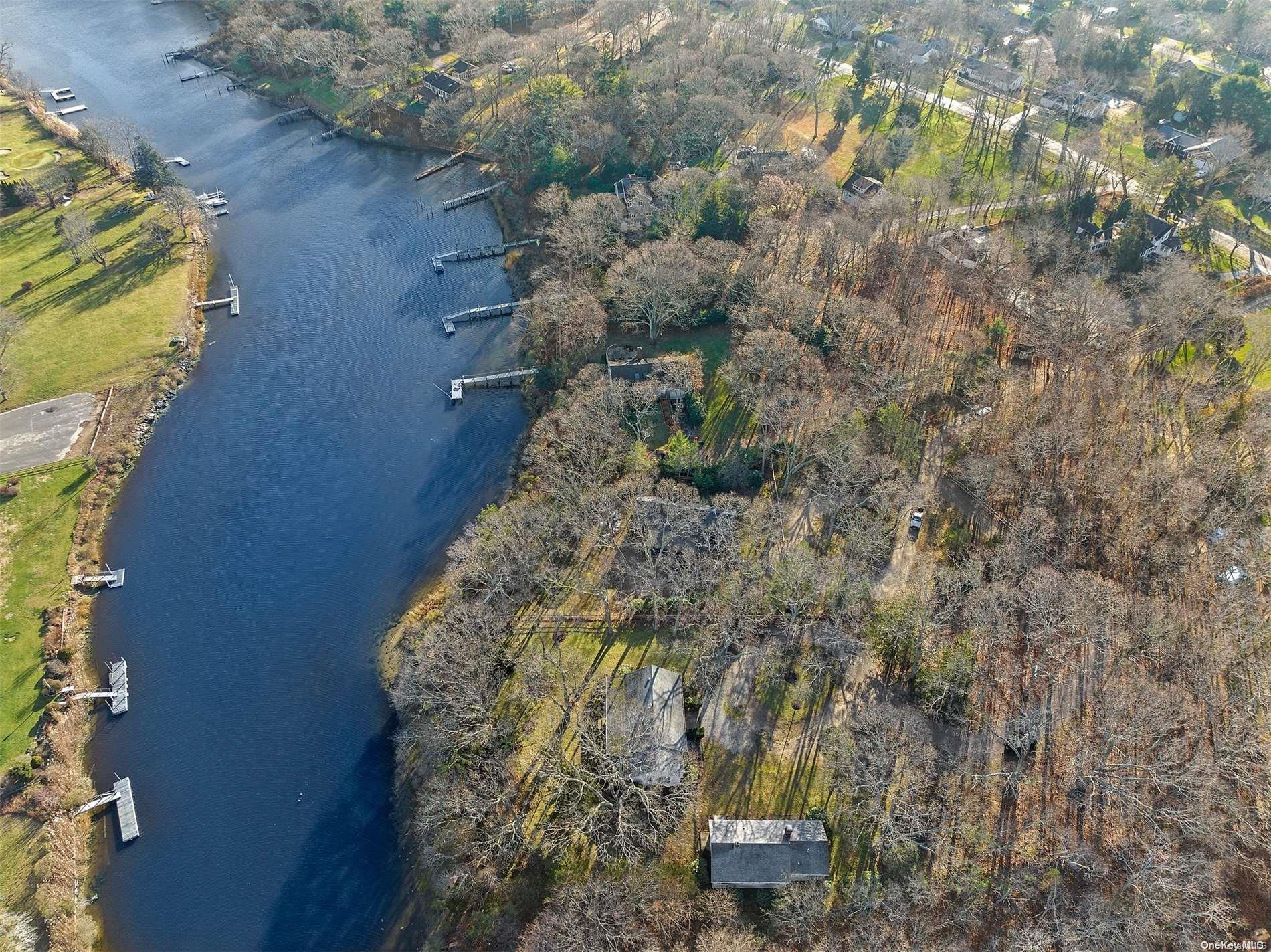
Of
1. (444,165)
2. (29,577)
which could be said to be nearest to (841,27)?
(444,165)

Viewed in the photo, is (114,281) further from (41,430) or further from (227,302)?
(41,430)

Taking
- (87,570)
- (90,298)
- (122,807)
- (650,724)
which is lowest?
(122,807)

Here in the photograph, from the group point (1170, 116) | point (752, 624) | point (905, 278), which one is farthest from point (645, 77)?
point (752, 624)

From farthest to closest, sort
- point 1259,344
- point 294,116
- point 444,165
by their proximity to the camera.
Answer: point 294,116, point 444,165, point 1259,344

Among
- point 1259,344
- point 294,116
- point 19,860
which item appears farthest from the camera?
point 294,116

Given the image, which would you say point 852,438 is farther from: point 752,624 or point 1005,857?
point 1005,857

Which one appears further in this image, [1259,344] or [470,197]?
[470,197]
